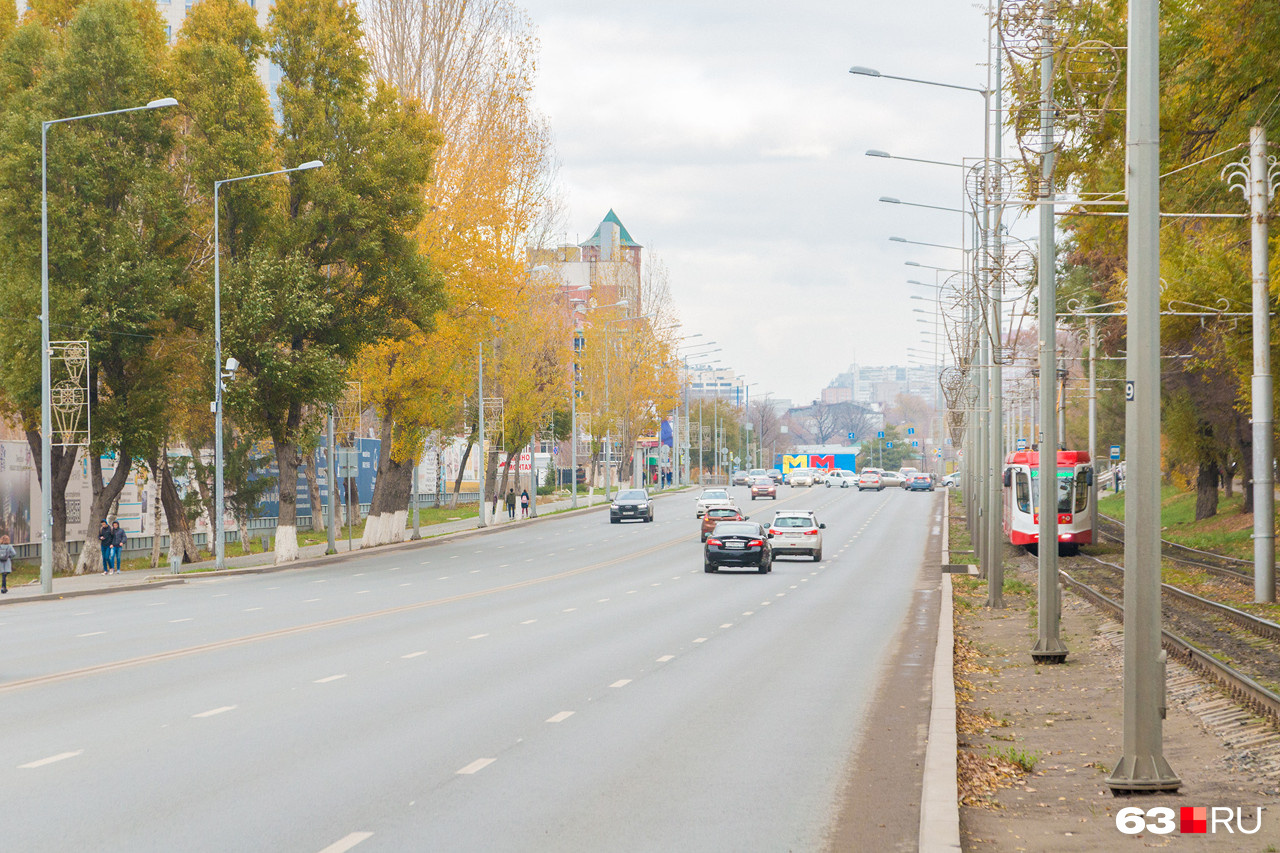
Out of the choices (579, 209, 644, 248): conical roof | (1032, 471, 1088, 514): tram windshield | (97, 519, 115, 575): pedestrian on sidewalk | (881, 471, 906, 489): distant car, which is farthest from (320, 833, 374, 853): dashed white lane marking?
(579, 209, 644, 248): conical roof

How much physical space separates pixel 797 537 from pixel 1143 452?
32643mm

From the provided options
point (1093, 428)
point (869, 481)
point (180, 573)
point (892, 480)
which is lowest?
point (180, 573)

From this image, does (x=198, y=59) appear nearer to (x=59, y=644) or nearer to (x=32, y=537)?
(x=32, y=537)

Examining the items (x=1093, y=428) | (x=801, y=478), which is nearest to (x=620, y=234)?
(x=801, y=478)

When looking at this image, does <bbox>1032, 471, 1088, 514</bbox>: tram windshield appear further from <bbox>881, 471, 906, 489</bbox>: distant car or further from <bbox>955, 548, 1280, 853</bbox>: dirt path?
<bbox>881, 471, 906, 489</bbox>: distant car

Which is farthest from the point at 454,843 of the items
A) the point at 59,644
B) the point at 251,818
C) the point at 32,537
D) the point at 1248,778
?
the point at 32,537

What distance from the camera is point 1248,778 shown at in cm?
978

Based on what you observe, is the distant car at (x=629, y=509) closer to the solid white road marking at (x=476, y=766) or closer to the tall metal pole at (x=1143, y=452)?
the solid white road marking at (x=476, y=766)

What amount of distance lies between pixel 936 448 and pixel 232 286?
13996 centimetres

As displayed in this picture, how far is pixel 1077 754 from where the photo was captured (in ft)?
36.0

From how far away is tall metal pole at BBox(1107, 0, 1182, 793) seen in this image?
29.5 feet

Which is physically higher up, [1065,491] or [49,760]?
[1065,491]

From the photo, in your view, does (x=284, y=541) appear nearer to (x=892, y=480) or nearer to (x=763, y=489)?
(x=763, y=489)

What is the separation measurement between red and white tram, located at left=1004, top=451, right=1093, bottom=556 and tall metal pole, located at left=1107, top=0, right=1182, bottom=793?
32.8 metres
